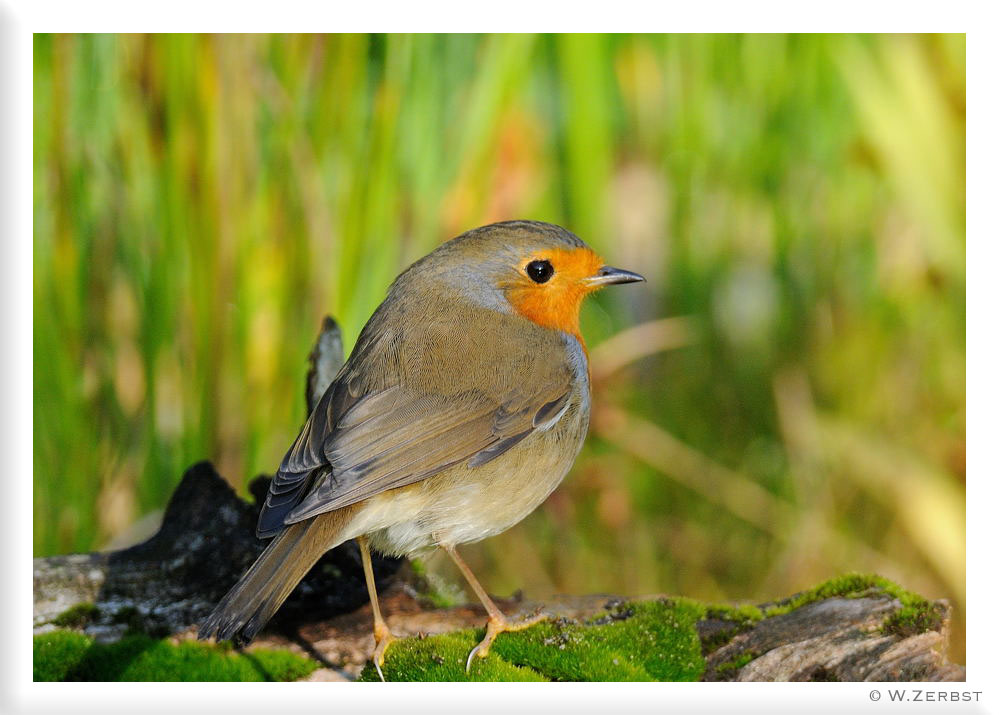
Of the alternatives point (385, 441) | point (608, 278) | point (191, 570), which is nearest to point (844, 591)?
point (608, 278)

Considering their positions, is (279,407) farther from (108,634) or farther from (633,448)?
(633,448)

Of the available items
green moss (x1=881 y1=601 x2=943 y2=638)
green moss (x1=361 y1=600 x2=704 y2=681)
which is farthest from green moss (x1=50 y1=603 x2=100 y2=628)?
green moss (x1=881 y1=601 x2=943 y2=638)

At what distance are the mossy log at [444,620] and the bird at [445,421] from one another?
0.13 m

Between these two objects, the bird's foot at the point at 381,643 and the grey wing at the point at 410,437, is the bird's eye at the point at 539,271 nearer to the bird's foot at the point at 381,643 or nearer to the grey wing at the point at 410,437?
the grey wing at the point at 410,437

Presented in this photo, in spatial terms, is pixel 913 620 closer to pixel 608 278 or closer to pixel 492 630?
pixel 492 630

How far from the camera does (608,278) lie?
3182mm

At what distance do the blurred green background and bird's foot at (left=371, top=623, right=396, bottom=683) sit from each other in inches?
34.9

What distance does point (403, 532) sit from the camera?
2.87 meters

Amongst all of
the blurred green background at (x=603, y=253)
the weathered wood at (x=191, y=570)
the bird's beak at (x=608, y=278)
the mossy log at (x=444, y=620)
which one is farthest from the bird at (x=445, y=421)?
the blurred green background at (x=603, y=253)

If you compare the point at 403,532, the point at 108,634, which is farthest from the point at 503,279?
the point at 108,634

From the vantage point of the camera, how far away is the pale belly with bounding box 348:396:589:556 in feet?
9.19

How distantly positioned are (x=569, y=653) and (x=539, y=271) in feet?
3.53

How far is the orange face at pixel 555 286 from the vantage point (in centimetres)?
314
